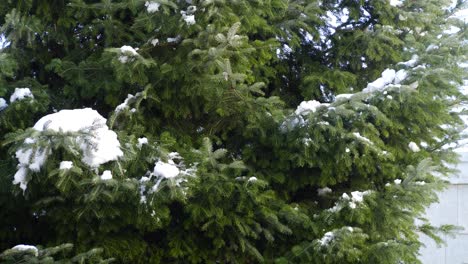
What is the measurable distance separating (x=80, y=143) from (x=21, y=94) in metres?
0.95

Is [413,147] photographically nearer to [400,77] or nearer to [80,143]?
[400,77]

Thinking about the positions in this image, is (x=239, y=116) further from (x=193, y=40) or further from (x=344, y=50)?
(x=344, y=50)

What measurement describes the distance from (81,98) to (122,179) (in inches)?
45.8

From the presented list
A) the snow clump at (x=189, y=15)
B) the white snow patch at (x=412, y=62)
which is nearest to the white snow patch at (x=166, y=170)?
the snow clump at (x=189, y=15)

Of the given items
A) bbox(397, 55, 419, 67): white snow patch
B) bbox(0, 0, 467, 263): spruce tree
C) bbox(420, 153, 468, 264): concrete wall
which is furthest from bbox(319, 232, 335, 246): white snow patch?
bbox(420, 153, 468, 264): concrete wall

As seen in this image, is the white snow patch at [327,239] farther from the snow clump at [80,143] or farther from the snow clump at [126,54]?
Result: the snow clump at [126,54]

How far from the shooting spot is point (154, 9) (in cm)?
351

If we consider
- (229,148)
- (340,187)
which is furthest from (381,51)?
(229,148)

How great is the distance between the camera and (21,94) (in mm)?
3635

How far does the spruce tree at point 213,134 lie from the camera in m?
3.17

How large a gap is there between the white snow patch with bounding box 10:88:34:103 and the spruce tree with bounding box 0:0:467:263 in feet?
0.03

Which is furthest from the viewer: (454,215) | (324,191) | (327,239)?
(454,215)

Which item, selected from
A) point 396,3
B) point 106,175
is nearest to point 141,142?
point 106,175

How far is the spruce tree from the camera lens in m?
3.17
